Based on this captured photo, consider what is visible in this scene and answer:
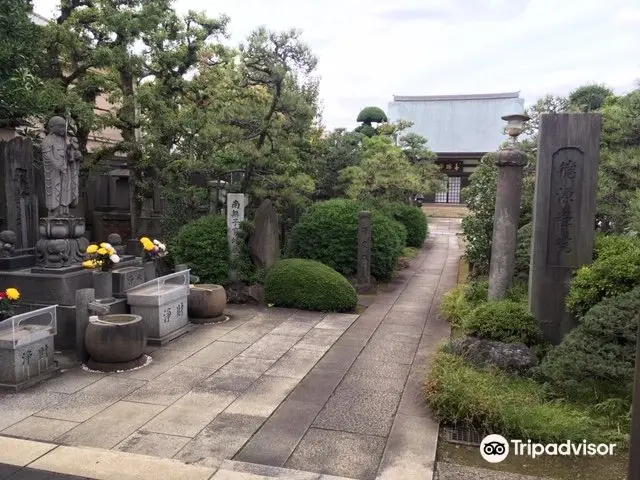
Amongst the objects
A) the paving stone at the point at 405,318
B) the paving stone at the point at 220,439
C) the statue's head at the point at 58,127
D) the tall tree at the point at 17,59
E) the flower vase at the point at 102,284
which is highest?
the tall tree at the point at 17,59

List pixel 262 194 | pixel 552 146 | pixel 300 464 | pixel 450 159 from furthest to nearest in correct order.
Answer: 1. pixel 450 159
2. pixel 262 194
3. pixel 552 146
4. pixel 300 464

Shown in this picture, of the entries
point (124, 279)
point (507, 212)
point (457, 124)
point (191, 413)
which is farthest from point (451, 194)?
point (191, 413)

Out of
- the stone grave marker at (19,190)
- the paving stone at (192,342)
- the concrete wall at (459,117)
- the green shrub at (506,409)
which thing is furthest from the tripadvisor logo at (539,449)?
the concrete wall at (459,117)

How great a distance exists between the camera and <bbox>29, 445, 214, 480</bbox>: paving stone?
397 centimetres

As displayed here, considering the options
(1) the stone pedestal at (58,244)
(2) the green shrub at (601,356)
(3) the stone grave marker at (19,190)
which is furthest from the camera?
(3) the stone grave marker at (19,190)

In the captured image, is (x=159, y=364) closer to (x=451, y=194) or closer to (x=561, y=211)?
(x=561, y=211)

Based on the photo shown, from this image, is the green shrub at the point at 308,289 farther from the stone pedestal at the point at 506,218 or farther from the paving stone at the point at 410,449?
the paving stone at the point at 410,449

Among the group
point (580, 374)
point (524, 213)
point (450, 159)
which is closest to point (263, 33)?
point (524, 213)

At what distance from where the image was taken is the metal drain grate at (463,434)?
4.77 meters

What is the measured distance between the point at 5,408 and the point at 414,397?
4.35 m

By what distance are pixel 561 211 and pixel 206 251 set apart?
6.68m

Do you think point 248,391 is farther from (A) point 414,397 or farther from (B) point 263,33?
(B) point 263,33

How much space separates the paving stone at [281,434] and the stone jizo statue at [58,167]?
15.6 ft

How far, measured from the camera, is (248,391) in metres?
5.84
